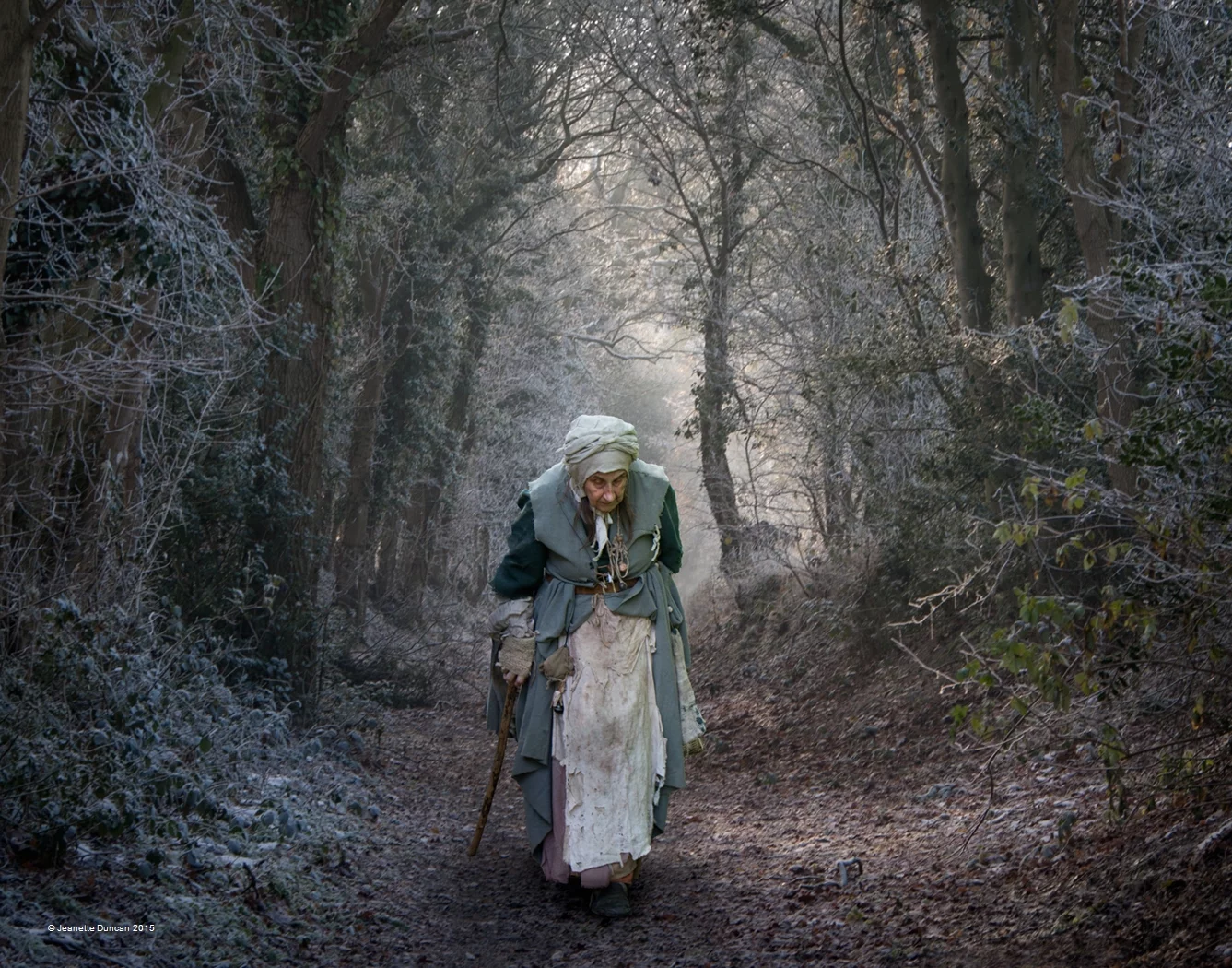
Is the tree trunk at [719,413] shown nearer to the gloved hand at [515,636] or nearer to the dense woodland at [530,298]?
the dense woodland at [530,298]

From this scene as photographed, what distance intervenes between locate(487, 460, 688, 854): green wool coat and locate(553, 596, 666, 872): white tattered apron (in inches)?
2.4

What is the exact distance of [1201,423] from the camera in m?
4.92

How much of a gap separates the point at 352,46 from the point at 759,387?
24.3 feet

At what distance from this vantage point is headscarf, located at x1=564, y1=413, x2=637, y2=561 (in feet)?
20.4

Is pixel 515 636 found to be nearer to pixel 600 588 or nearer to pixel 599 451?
pixel 600 588

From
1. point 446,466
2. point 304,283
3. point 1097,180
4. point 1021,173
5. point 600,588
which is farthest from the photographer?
point 446,466

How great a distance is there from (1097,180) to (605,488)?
4.38 metres

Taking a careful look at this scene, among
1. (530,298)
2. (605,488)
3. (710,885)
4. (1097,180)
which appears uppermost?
(530,298)

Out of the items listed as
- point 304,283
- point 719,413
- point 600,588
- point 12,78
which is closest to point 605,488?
point 600,588

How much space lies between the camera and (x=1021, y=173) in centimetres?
993

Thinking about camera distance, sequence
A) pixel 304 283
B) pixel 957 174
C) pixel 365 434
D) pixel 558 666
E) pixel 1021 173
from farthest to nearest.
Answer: pixel 365 434 → pixel 304 283 → pixel 957 174 → pixel 1021 173 → pixel 558 666

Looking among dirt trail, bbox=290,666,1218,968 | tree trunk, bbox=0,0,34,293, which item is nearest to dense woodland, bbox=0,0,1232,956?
tree trunk, bbox=0,0,34,293

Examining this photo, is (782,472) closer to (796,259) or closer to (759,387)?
(759,387)

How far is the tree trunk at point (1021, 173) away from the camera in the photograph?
9.71 meters
